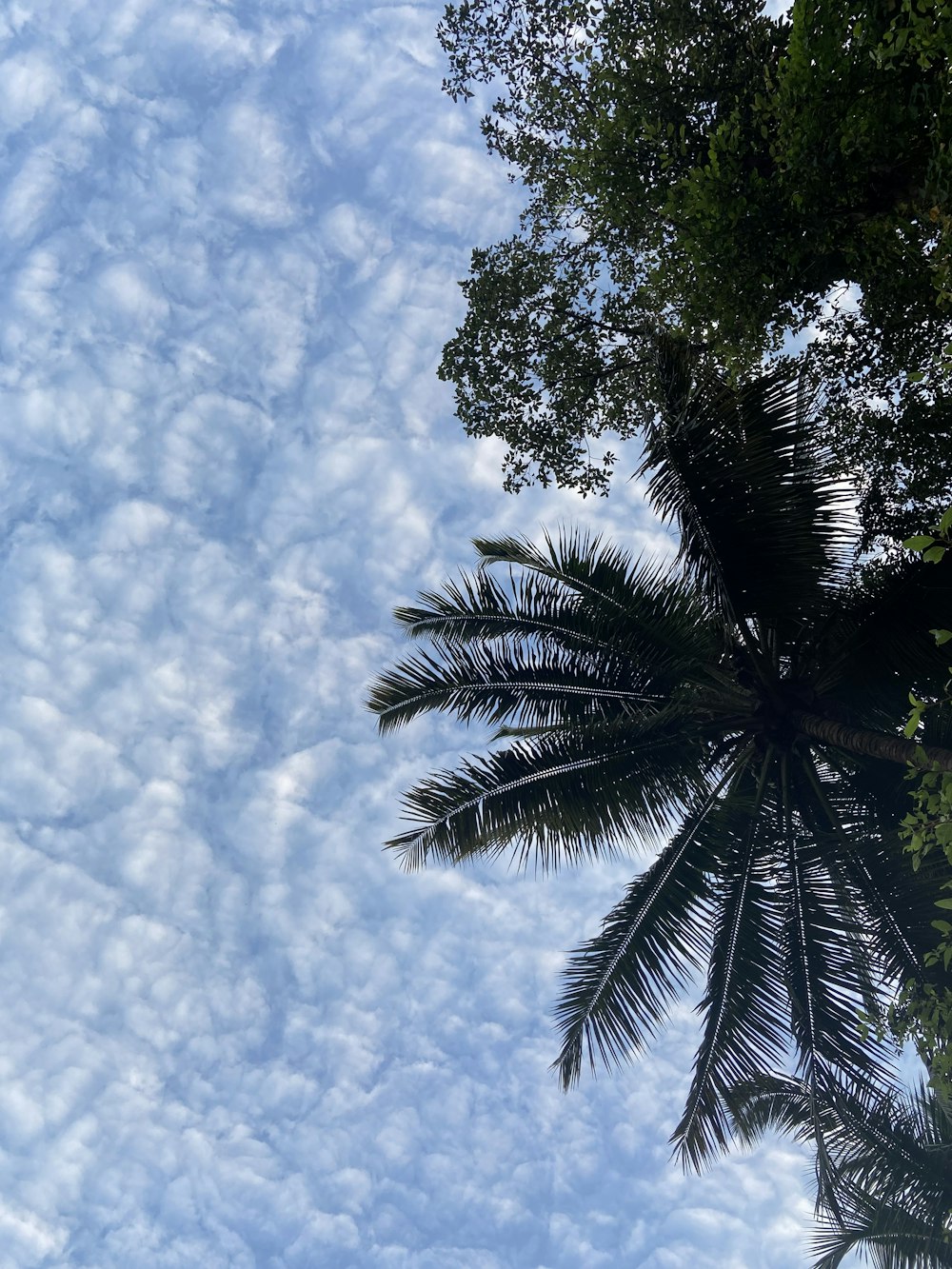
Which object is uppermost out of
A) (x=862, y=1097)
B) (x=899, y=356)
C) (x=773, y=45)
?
(x=773, y=45)

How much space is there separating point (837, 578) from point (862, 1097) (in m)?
Result: 6.06

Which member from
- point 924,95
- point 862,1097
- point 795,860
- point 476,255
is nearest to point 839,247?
point 924,95

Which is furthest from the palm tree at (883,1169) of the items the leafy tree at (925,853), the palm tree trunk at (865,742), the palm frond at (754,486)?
the palm frond at (754,486)

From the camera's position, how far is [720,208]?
7.05 metres

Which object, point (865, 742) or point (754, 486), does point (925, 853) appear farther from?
point (754, 486)

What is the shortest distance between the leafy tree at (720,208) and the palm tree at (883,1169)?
7.12 m

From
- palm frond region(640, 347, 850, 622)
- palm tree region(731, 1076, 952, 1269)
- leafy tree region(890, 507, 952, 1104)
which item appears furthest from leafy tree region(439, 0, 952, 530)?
palm tree region(731, 1076, 952, 1269)

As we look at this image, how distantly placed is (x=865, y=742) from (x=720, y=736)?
87.5 inches

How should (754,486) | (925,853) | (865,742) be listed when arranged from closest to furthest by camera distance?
1. (925,853)
2. (865,742)
3. (754,486)

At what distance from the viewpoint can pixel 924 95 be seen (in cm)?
600

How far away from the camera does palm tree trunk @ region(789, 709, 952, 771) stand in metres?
8.13

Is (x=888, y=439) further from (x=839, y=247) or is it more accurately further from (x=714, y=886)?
(x=714, y=886)

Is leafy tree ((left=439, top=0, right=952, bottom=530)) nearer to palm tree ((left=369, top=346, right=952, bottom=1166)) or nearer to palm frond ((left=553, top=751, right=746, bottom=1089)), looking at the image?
palm tree ((left=369, top=346, right=952, bottom=1166))

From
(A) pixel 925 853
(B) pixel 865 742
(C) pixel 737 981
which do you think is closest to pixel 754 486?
(B) pixel 865 742
